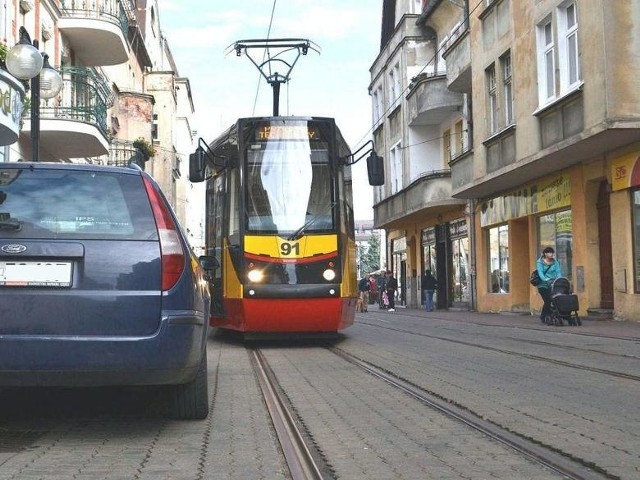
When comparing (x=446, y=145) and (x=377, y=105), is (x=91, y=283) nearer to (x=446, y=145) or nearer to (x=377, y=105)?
(x=446, y=145)

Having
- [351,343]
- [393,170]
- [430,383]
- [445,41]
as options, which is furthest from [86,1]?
[430,383]

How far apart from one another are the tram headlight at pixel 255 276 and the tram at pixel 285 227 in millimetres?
13

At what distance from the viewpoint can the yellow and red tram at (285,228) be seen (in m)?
11.6

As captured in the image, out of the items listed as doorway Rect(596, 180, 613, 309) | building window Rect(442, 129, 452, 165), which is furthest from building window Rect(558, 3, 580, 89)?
building window Rect(442, 129, 452, 165)

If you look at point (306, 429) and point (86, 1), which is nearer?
point (306, 429)

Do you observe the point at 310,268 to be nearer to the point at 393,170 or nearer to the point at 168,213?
the point at 168,213

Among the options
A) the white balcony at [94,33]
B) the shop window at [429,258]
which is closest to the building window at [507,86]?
the white balcony at [94,33]

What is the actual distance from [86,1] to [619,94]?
17236mm

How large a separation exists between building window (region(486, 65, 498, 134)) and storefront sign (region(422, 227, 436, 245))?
10.3 meters

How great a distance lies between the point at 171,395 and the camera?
5.82 meters

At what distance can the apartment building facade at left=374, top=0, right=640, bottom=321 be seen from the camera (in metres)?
16.5

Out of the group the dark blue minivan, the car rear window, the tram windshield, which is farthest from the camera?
the tram windshield

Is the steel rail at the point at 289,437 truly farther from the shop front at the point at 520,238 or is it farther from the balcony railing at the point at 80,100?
the shop front at the point at 520,238

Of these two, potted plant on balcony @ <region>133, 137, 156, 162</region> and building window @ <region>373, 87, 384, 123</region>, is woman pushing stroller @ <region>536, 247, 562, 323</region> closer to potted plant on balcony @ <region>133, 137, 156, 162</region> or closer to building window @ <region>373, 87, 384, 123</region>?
potted plant on balcony @ <region>133, 137, 156, 162</region>
